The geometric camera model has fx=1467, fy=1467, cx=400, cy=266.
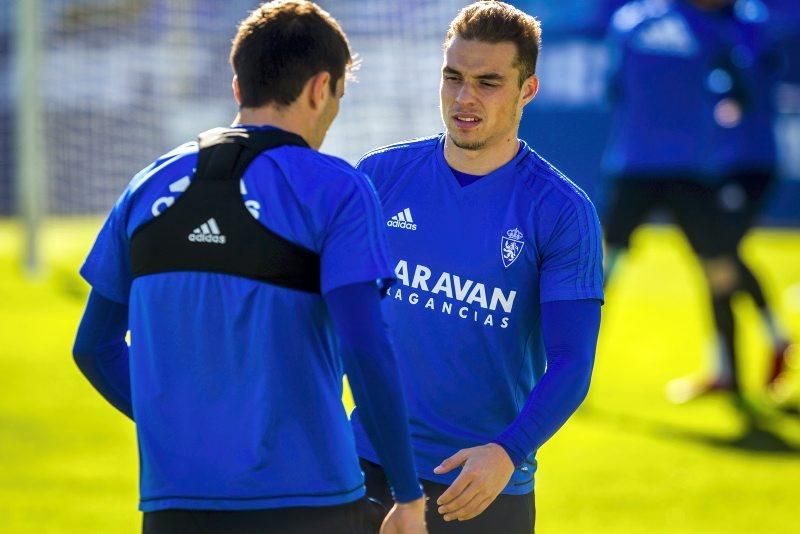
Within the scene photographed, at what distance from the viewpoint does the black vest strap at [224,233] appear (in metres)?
2.91

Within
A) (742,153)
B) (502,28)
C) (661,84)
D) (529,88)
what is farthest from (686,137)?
(502,28)

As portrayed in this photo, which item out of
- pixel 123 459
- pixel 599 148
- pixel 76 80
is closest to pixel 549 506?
pixel 123 459

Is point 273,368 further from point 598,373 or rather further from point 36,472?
point 598,373

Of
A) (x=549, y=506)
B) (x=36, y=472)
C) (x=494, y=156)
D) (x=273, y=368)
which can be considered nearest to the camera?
(x=273, y=368)

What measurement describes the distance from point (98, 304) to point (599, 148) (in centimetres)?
1544

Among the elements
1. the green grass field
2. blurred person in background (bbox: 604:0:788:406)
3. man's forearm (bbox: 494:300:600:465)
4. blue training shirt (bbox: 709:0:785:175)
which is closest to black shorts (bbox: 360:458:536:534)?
man's forearm (bbox: 494:300:600:465)

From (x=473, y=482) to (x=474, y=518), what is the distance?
2.15 ft

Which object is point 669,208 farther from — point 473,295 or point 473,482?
point 473,482

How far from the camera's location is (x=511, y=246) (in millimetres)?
3754

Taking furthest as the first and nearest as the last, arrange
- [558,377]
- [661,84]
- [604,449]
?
[661,84] → [604,449] → [558,377]

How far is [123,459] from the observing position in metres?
7.18

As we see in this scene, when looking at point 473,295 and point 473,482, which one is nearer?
point 473,482

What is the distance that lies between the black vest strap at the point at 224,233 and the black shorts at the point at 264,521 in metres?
0.45

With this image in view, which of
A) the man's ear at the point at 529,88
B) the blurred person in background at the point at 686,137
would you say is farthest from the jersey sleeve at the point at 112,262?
the blurred person in background at the point at 686,137
